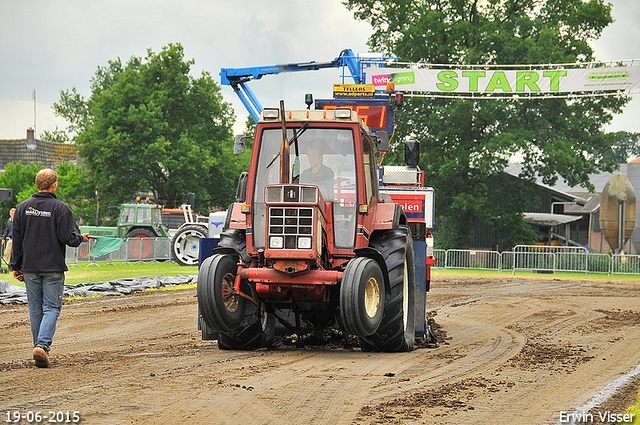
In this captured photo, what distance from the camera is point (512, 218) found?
134 feet

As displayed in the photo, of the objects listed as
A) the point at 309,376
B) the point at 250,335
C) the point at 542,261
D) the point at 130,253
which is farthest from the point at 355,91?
the point at 542,261

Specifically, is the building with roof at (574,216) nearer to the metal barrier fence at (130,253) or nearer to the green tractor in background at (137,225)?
the green tractor in background at (137,225)

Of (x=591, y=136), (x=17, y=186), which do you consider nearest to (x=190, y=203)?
(x=591, y=136)

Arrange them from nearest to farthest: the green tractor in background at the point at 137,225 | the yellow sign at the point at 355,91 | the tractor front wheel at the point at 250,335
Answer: the tractor front wheel at the point at 250,335, the yellow sign at the point at 355,91, the green tractor in background at the point at 137,225

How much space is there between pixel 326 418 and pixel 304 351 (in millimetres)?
3590

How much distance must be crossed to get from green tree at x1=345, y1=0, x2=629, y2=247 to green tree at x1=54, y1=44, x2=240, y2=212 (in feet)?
42.0

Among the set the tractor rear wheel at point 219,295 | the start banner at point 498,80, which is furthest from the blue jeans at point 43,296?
the start banner at point 498,80

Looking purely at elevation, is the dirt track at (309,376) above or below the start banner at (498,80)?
below

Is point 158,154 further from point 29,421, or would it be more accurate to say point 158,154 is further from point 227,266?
point 29,421

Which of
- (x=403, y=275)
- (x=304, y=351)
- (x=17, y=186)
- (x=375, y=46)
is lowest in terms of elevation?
(x=304, y=351)

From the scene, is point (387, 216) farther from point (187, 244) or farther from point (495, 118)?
point (495, 118)

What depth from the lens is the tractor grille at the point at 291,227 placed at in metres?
8.18

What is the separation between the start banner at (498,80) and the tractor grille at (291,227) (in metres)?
23.8

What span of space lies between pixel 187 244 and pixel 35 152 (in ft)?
139
